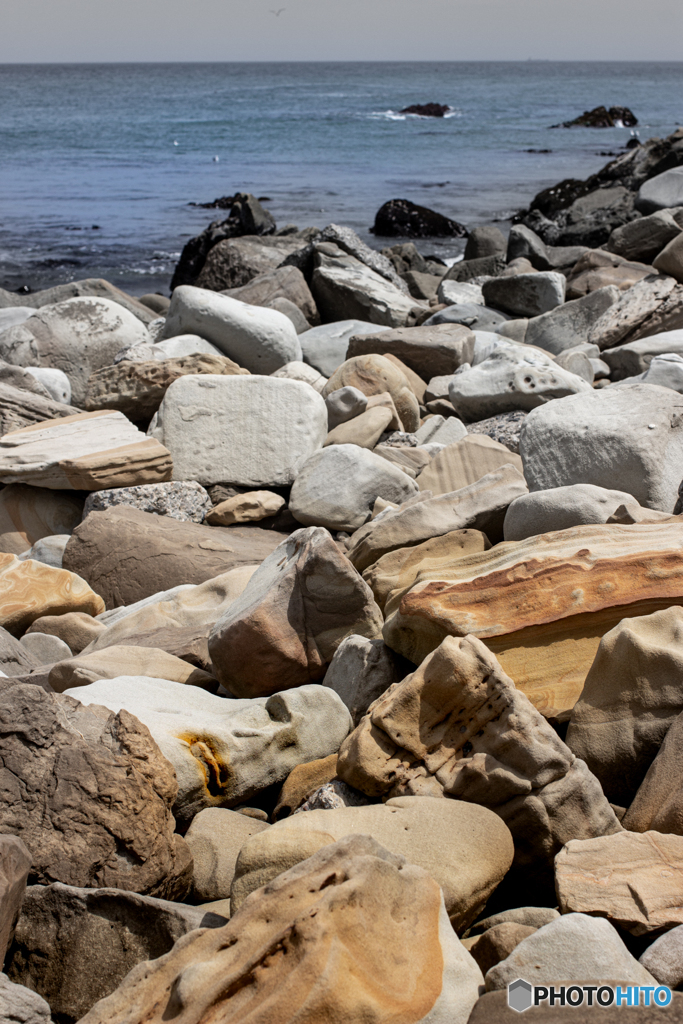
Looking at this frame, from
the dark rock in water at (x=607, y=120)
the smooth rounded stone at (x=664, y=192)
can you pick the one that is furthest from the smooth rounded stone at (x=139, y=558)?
the dark rock in water at (x=607, y=120)

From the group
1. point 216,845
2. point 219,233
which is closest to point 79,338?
point 216,845

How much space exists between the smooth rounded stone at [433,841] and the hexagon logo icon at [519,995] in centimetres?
30

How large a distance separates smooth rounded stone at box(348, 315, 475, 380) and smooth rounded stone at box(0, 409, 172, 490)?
241cm

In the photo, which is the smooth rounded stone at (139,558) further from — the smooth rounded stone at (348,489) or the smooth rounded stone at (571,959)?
the smooth rounded stone at (571,959)

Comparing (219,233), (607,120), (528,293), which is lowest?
(528,293)

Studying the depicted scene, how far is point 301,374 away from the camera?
19.9ft

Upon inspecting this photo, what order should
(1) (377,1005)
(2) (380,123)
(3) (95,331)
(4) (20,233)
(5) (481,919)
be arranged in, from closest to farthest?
(1) (377,1005) → (5) (481,919) → (3) (95,331) → (4) (20,233) → (2) (380,123)

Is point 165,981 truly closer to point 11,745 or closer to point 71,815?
point 71,815

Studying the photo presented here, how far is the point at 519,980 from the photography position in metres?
1.37

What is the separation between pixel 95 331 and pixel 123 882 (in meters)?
5.83

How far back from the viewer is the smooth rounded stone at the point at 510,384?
4949 millimetres

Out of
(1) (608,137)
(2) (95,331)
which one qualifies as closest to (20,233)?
(2) (95,331)

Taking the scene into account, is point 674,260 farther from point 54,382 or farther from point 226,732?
point 226,732

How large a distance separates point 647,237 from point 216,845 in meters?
Result: 9.74
